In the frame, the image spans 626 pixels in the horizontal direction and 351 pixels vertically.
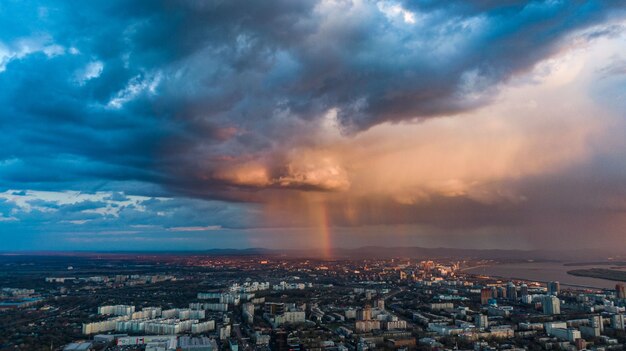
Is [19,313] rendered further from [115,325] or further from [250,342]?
[250,342]

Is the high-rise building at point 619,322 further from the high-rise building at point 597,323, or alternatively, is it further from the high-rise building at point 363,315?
the high-rise building at point 363,315

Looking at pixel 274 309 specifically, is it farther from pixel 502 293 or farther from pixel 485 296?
pixel 502 293

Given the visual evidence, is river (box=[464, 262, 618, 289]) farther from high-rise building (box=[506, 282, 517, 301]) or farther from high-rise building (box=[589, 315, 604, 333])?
high-rise building (box=[589, 315, 604, 333])

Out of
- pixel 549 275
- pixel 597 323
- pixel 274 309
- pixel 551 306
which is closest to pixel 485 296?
pixel 551 306

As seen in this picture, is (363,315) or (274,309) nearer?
(363,315)

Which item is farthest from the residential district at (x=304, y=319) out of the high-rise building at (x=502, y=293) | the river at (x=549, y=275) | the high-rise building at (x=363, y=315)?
the river at (x=549, y=275)

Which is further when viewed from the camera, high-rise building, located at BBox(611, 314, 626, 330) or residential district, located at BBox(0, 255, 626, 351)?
high-rise building, located at BBox(611, 314, 626, 330)

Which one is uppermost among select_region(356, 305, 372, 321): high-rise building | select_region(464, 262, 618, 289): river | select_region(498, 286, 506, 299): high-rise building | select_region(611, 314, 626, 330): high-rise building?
select_region(356, 305, 372, 321): high-rise building

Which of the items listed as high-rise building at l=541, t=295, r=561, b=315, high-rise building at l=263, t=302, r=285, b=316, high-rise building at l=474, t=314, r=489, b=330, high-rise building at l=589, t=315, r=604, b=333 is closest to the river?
high-rise building at l=541, t=295, r=561, b=315

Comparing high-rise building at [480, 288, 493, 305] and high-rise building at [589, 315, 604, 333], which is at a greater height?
high-rise building at [589, 315, 604, 333]

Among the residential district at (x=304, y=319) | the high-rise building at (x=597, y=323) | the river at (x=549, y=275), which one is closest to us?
the residential district at (x=304, y=319)

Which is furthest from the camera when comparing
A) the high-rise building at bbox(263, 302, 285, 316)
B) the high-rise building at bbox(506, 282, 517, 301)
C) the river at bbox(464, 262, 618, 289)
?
the river at bbox(464, 262, 618, 289)
